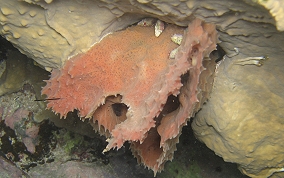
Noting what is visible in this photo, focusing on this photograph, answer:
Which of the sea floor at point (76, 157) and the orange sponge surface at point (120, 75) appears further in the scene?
the sea floor at point (76, 157)

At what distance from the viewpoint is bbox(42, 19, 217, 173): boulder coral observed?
6.36 feet

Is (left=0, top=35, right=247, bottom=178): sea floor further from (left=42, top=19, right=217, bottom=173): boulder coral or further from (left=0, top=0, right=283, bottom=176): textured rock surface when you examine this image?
(left=42, top=19, right=217, bottom=173): boulder coral

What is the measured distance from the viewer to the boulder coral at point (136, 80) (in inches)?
76.4

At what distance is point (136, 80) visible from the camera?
2154mm

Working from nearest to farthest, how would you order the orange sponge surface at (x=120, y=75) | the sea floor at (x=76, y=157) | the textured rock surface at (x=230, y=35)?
the textured rock surface at (x=230, y=35) < the orange sponge surface at (x=120, y=75) < the sea floor at (x=76, y=157)

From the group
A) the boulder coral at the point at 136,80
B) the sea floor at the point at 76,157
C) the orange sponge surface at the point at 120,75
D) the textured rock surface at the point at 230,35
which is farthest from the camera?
the sea floor at the point at 76,157

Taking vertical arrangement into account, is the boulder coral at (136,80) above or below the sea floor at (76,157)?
above

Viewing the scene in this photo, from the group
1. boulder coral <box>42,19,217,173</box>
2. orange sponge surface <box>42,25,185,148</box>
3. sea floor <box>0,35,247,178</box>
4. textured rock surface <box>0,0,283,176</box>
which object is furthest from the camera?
sea floor <box>0,35,247,178</box>

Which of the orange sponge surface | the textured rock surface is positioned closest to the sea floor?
the textured rock surface

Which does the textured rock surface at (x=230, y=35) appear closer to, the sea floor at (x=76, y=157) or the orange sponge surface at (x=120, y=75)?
the orange sponge surface at (x=120, y=75)

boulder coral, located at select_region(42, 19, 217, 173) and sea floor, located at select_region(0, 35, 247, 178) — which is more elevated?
boulder coral, located at select_region(42, 19, 217, 173)

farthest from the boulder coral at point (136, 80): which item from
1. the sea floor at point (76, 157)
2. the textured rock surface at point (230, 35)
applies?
the sea floor at point (76, 157)

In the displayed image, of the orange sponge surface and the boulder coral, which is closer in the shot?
the boulder coral

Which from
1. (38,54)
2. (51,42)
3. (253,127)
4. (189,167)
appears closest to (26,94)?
(38,54)
